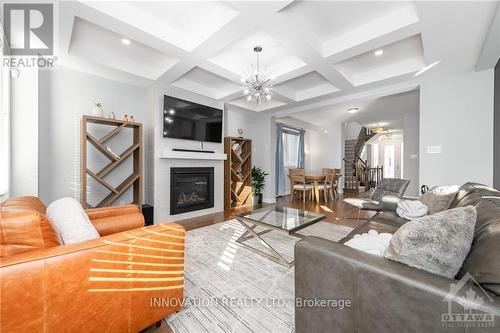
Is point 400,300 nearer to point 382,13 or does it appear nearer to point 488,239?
point 488,239

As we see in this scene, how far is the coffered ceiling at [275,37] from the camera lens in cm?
201

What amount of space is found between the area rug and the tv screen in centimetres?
211

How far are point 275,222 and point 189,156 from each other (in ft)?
7.29

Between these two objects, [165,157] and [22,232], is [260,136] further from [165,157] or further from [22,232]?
[22,232]

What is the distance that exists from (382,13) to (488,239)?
95.6 inches

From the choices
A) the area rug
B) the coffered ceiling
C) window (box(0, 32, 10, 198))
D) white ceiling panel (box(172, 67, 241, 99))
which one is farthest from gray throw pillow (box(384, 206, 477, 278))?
white ceiling panel (box(172, 67, 241, 99))

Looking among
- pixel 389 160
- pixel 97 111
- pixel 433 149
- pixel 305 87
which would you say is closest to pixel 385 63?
pixel 305 87

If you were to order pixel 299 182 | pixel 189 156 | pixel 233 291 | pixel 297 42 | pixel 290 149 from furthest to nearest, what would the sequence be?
pixel 290 149, pixel 299 182, pixel 189 156, pixel 297 42, pixel 233 291

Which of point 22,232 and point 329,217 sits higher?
point 22,232

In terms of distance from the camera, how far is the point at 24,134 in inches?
91.4

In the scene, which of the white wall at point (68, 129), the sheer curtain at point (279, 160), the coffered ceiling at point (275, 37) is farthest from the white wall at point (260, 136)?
the white wall at point (68, 129)

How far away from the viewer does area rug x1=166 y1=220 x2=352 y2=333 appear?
1.36 metres

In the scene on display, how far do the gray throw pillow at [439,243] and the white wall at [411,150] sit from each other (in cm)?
571

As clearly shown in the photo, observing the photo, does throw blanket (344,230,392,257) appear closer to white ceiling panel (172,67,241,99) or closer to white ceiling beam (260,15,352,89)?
white ceiling beam (260,15,352,89)
